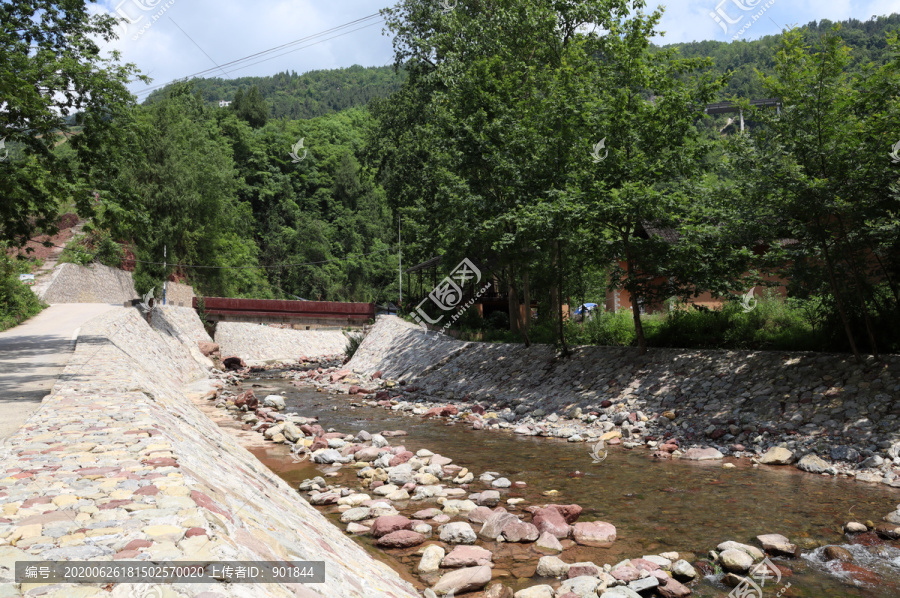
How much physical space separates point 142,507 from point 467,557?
3754 millimetres

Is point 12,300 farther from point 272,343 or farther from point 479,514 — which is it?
point 479,514

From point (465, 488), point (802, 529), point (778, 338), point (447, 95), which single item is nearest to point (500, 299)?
point (447, 95)

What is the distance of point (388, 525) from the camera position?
7328 mm

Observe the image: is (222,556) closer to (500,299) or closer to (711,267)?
(711,267)

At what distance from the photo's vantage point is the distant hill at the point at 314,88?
118625 millimetres

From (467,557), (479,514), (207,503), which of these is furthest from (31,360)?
(207,503)

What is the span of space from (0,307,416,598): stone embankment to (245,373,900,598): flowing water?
4.95ft

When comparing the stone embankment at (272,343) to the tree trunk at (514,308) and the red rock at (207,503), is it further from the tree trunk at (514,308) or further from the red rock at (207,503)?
the red rock at (207,503)

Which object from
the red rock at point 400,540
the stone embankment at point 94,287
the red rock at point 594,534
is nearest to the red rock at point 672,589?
the red rock at point 594,534

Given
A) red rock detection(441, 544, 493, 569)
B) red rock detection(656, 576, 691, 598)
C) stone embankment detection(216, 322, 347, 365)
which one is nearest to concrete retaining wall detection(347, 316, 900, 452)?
red rock detection(656, 576, 691, 598)

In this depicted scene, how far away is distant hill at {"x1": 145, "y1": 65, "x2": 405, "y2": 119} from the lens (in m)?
119

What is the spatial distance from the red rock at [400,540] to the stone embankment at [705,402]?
648 cm

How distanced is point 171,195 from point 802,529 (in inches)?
1787

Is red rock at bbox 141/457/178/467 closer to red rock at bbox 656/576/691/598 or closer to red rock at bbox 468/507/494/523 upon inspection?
red rock at bbox 468/507/494/523
